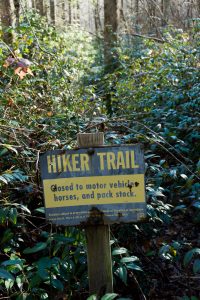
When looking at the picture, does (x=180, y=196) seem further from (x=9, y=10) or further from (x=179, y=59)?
(x=9, y=10)

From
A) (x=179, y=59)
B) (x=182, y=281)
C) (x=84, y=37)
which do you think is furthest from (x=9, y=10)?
(x=84, y=37)

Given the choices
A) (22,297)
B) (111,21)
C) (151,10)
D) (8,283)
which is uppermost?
(151,10)

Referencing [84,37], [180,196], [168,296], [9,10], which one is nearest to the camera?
[168,296]

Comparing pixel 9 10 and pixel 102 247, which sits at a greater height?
pixel 9 10

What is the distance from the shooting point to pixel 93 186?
76.9 inches

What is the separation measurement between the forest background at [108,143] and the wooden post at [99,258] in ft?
0.39

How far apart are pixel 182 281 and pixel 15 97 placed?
7.75ft

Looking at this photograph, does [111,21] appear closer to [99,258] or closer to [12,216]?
[12,216]

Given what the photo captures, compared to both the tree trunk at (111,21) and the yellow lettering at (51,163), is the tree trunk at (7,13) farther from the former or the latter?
the yellow lettering at (51,163)

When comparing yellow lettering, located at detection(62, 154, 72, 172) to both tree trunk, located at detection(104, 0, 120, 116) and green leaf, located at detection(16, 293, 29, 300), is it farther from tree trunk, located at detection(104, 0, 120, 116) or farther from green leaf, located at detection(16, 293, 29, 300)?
tree trunk, located at detection(104, 0, 120, 116)

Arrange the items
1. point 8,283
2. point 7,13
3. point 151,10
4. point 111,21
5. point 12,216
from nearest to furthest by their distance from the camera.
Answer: point 8,283
point 12,216
point 7,13
point 111,21
point 151,10

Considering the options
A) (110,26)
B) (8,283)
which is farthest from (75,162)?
(110,26)

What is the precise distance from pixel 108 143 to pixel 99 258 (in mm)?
1220

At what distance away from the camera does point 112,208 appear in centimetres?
197
